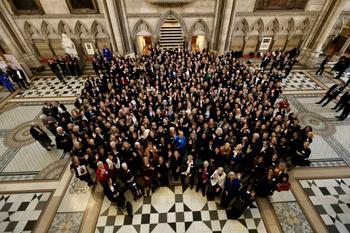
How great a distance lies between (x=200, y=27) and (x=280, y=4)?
18.5ft

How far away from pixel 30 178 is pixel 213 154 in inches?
266

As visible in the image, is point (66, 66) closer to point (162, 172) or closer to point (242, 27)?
point (162, 172)

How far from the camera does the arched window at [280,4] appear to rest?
12820 mm

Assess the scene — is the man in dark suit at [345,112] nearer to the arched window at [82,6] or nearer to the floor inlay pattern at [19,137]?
the floor inlay pattern at [19,137]

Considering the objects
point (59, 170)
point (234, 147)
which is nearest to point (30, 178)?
point (59, 170)

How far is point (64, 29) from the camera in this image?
13.5 metres

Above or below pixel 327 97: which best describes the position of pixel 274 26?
above

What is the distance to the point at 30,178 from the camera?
22.6 feet

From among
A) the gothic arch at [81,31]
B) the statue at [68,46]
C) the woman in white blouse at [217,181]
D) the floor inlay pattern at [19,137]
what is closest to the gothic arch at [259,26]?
the gothic arch at [81,31]

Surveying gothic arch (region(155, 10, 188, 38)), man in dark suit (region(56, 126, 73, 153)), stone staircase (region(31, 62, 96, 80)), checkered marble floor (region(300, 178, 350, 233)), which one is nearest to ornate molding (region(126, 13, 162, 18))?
gothic arch (region(155, 10, 188, 38))

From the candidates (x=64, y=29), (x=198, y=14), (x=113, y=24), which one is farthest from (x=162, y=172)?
(x=64, y=29)

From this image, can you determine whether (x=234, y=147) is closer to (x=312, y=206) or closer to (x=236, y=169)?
(x=236, y=169)

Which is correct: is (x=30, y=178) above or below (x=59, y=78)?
below

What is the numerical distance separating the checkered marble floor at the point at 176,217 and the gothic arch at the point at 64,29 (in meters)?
12.6
